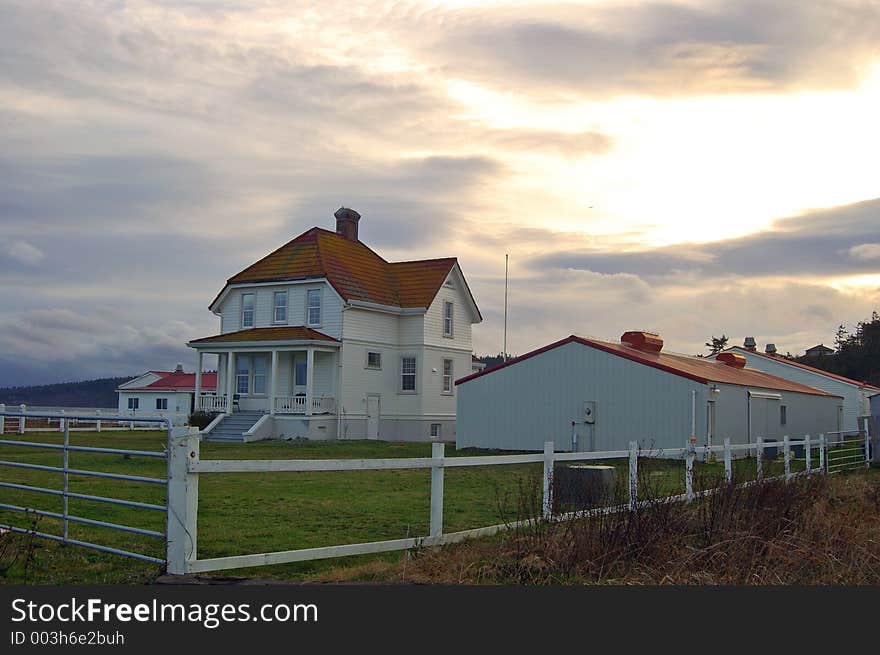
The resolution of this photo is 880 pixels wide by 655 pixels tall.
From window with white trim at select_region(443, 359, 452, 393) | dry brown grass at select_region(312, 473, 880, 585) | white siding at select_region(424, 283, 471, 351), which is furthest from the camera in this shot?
window with white trim at select_region(443, 359, 452, 393)

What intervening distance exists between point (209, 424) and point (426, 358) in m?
10.3

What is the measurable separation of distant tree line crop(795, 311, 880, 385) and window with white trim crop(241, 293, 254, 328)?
54.6 m

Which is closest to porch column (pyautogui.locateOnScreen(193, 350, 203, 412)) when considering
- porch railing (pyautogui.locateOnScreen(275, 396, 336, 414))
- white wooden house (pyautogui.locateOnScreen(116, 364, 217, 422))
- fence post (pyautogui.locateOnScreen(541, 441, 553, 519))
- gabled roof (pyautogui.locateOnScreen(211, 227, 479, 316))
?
gabled roof (pyautogui.locateOnScreen(211, 227, 479, 316))

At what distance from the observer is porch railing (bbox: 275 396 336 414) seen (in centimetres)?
3981

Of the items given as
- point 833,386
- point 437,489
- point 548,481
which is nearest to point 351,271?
point 833,386

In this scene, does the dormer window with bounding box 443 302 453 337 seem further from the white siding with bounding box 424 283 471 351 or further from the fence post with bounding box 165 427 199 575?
the fence post with bounding box 165 427 199 575

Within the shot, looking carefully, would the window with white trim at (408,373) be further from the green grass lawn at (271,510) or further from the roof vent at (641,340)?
the green grass lawn at (271,510)

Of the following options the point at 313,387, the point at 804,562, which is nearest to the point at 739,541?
the point at 804,562

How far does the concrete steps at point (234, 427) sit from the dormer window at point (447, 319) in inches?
397

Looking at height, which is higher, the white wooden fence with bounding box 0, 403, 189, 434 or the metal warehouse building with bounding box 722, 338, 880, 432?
the metal warehouse building with bounding box 722, 338, 880, 432

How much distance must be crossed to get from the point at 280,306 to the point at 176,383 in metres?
32.0

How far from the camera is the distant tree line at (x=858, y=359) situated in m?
78.8

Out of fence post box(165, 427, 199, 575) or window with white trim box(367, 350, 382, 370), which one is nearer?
fence post box(165, 427, 199, 575)

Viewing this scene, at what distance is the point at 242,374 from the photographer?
42.6 metres
